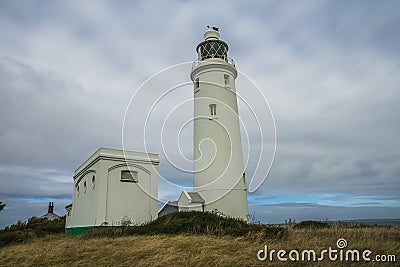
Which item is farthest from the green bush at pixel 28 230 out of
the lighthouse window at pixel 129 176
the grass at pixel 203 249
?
the grass at pixel 203 249

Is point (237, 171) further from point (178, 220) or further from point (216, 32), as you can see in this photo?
point (216, 32)

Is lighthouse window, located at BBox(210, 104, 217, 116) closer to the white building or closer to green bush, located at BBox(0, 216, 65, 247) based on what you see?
the white building

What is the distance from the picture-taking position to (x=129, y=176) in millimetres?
15422

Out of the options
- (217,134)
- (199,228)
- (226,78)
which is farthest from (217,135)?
(199,228)

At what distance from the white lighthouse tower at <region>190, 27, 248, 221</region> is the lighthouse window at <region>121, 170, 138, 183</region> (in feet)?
9.92

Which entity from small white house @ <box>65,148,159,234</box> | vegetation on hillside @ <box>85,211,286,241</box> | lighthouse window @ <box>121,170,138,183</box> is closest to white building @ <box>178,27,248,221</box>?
small white house @ <box>65,148,159,234</box>

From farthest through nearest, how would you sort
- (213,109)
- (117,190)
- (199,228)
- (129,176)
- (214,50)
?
(214,50), (213,109), (129,176), (117,190), (199,228)

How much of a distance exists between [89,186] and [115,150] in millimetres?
2443

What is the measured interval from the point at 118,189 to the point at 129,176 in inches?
35.4

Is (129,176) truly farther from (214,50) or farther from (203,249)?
(203,249)

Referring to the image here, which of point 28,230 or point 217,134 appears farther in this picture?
point 28,230

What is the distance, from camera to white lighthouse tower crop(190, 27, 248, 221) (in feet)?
50.2

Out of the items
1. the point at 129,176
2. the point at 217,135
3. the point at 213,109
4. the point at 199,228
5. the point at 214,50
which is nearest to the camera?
the point at 199,228

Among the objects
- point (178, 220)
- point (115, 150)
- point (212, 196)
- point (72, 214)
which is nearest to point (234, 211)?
point (212, 196)
